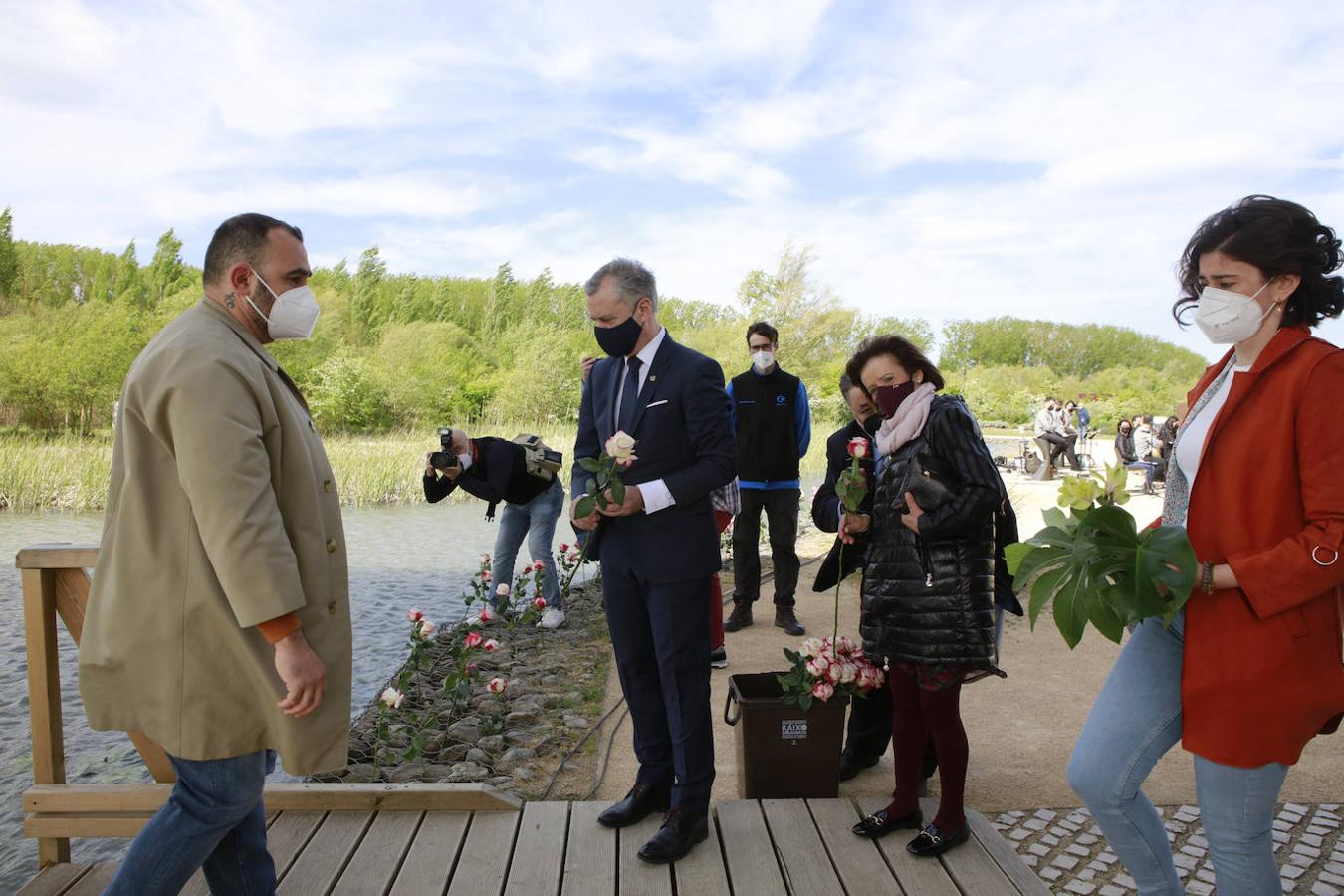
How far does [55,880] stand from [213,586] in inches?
59.1

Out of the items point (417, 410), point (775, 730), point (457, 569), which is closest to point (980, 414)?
point (417, 410)

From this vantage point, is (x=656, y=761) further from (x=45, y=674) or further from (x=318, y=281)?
(x=318, y=281)

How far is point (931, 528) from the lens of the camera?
301cm

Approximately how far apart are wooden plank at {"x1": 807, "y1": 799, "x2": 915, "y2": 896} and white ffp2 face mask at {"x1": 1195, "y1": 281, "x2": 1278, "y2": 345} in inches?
71.2

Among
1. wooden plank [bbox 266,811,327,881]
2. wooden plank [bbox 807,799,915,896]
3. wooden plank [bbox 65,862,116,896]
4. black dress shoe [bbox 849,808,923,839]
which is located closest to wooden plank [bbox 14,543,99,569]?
wooden plank [bbox 65,862,116,896]

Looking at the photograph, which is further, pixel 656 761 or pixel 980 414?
pixel 980 414

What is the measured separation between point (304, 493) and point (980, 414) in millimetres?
45028

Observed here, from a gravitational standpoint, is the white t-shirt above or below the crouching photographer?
above

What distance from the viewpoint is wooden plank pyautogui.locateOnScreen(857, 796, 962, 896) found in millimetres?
2852

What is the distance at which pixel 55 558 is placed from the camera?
3.01 m

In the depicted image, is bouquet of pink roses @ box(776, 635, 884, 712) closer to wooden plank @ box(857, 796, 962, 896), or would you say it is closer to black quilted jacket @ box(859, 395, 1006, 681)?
black quilted jacket @ box(859, 395, 1006, 681)

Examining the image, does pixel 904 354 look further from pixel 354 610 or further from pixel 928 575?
pixel 354 610

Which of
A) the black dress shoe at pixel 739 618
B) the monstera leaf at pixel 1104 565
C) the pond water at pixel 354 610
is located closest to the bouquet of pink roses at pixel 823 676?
the monstera leaf at pixel 1104 565

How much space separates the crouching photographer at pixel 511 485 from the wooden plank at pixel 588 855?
2.15m
